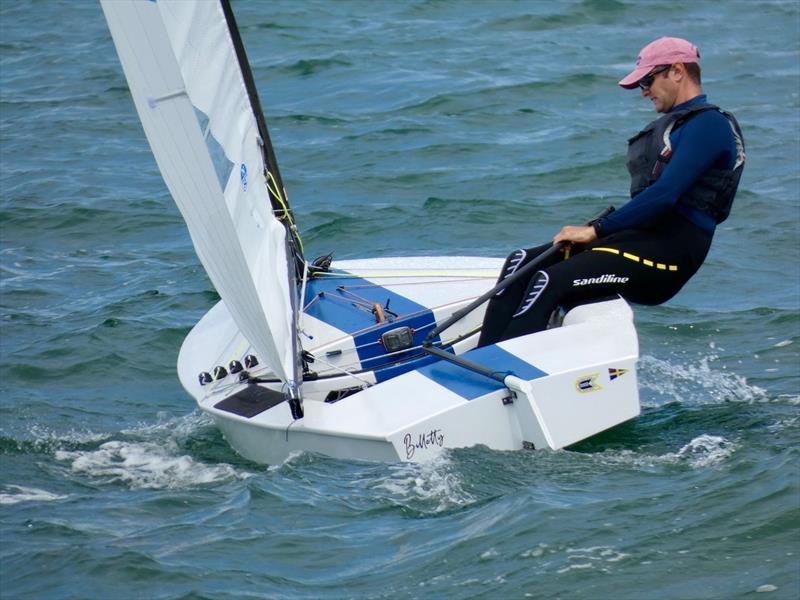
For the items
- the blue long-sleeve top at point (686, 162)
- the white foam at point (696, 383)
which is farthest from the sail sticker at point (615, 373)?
the white foam at point (696, 383)

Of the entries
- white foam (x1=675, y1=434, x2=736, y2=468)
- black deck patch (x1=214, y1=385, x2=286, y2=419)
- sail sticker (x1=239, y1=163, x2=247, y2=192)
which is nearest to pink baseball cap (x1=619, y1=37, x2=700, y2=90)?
white foam (x1=675, y1=434, x2=736, y2=468)

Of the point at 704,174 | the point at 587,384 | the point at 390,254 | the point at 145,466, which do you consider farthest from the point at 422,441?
the point at 390,254

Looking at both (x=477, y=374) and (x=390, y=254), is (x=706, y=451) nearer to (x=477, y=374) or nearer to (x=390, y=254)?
(x=477, y=374)

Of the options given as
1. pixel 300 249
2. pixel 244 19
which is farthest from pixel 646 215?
pixel 244 19

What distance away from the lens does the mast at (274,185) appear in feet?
16.1

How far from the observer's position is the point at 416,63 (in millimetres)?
11773

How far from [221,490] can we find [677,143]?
1986 mm

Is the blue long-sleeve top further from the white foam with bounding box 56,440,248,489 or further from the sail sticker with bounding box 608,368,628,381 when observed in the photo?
the white foam with bounding box 56,440,248,489

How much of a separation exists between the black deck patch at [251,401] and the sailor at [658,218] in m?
0.79

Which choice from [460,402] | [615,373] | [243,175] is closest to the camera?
[460,402]

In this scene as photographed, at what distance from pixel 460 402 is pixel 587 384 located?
17.1 inches

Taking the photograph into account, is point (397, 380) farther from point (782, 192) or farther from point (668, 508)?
point (782, 192)

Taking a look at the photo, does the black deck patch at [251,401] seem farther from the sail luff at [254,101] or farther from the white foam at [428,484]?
the sail luff at [254,101]

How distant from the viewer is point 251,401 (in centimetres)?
480
